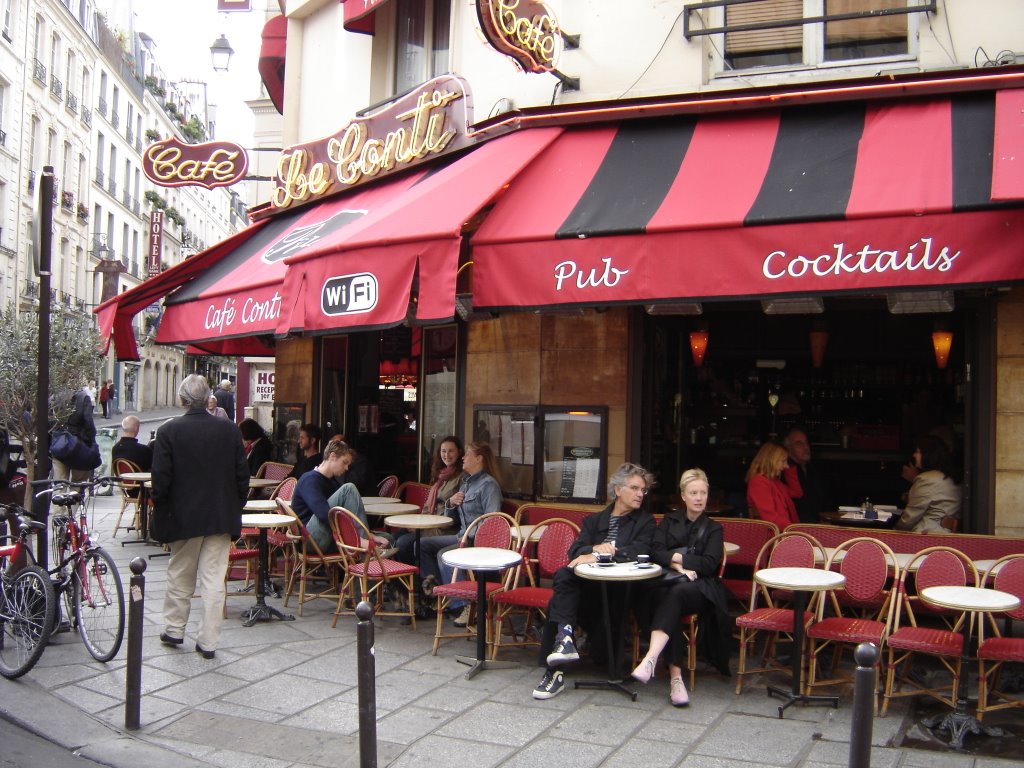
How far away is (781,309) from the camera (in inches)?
278

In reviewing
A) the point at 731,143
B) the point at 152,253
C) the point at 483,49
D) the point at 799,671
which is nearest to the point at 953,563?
the point at 799,671

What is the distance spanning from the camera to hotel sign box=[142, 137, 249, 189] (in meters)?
10.5

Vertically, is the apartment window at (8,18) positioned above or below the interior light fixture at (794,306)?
above

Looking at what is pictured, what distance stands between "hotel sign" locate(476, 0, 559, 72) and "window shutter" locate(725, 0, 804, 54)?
4.68 ft

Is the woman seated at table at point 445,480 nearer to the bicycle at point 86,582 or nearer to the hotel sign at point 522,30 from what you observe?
the bicycle at point 86,582

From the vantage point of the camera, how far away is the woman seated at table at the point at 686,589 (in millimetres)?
5258

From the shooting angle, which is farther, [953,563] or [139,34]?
[139,34]

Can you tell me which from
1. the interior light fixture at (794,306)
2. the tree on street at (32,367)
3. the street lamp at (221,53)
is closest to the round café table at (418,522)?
the interior light fixture at (794,306)

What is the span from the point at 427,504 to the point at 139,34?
172 feet

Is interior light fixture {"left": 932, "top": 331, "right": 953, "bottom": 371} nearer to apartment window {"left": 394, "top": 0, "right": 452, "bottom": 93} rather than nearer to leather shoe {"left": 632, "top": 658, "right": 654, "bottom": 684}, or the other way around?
leather shoe {"left": 632, "top": 658, "right": 654, "bottom": 684}

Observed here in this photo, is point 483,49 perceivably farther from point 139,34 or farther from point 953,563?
point 139,34

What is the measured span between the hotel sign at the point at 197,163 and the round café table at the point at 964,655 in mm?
8542

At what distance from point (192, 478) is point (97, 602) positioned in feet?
3.37

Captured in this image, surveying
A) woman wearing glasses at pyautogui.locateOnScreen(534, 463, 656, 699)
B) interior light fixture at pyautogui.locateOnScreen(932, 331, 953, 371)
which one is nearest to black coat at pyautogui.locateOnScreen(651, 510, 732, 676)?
woman wearing glasses at pyautogui.locateOnScreen(534, 463, 656, 699)
